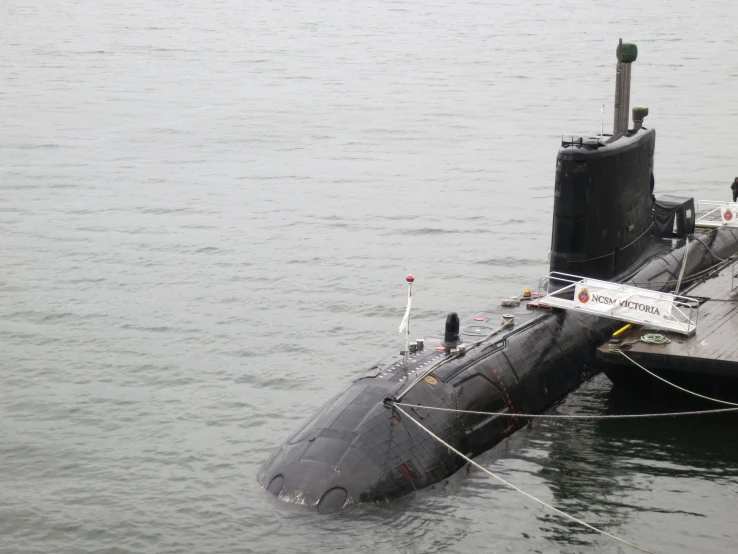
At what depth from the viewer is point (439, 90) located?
56281mm

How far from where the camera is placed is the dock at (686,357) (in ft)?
60.9

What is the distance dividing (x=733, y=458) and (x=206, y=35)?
62.4 m

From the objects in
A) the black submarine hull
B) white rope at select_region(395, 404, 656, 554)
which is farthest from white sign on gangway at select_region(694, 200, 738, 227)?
white rope at select_region(395, 404, 656, 554)

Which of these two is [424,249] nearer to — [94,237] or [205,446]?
[94,237]

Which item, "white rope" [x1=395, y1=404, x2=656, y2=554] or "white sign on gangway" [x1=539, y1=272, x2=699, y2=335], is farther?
"white sign on gangway" [x1=539, y1=272, x2=699, y2=335]

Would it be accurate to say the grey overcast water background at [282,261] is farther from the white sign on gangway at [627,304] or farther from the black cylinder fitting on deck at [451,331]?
the black cylinder fitting on deck at [451,331]

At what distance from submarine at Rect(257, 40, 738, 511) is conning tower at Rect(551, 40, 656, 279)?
2cm

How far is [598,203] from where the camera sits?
826 inches

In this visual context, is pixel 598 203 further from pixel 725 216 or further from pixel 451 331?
pixel 725 216

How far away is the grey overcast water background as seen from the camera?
52.9ft

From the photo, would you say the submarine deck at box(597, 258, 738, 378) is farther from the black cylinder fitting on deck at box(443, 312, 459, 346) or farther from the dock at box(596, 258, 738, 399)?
the black cylinder fitting on deck at box(443, 312, 459, 346)

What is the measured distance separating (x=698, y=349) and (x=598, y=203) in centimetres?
348

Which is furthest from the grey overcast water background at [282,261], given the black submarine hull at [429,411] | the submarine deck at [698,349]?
the submarine deck at [698,349]

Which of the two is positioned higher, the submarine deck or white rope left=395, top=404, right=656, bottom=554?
the submarine deck
